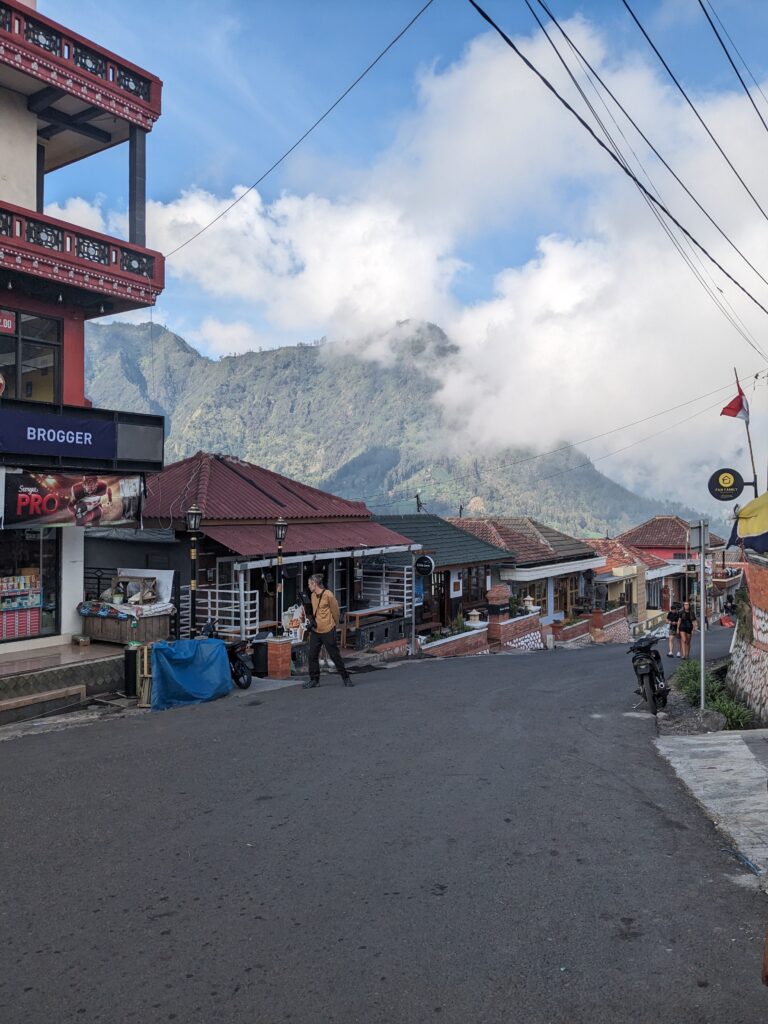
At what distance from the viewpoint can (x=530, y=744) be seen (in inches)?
368

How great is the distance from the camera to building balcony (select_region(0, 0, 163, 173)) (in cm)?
1397

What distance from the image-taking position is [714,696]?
40.6ft

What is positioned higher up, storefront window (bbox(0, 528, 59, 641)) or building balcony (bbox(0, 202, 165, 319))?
building balcony (bbox(0, 202, 165, 319))

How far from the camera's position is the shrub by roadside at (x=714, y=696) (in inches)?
427

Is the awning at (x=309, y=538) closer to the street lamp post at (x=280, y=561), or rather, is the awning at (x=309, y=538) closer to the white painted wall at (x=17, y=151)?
the street lamp post at (x=280, y=561)

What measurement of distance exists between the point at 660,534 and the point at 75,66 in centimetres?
5567

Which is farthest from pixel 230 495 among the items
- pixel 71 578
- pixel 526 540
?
pixel 526 540

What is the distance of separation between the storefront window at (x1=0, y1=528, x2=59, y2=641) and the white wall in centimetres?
13

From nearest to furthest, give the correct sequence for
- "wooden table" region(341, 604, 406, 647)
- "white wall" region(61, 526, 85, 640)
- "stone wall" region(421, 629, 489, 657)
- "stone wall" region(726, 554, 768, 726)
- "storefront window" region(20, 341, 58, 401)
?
1. "stone wall" region(726, 554, 768, 726)
2. "white wall" region(61, 526, 85, 640)
3. "storefront window" region(20, 341, 58, 401)
4. "wooden table" region(341, 604, 406, 647)
5. "stone wall" region(421, 629, 489, 657)

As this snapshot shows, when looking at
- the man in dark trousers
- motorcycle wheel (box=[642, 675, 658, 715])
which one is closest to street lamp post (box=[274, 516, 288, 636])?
the man in dark trousers

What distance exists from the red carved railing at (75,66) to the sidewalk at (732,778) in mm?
15530

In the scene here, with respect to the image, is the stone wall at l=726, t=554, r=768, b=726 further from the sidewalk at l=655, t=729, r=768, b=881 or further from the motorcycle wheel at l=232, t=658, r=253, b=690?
the motorcycle wheel at l=232, t=658, r=253, b=690

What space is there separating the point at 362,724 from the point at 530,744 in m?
2.36

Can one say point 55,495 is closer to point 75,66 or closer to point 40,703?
point 40,703
